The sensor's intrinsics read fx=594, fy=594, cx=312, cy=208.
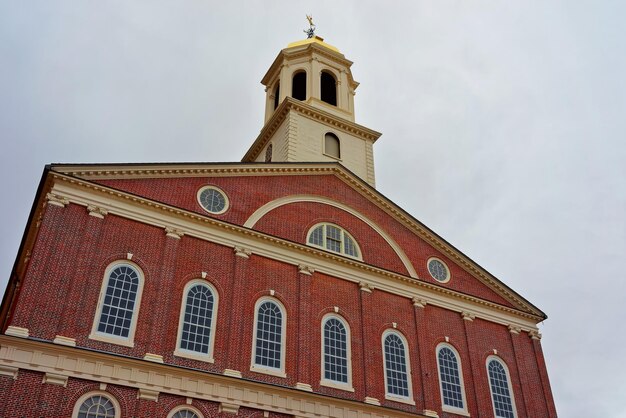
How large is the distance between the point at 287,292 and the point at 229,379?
15.4 feet

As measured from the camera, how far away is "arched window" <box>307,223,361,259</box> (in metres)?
26.1

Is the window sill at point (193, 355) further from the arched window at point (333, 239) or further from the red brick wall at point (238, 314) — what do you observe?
the arched window at point (333, 239)

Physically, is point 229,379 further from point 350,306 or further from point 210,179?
point 210,179

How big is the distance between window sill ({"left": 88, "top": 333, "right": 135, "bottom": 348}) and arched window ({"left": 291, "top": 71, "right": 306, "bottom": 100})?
22453 mm

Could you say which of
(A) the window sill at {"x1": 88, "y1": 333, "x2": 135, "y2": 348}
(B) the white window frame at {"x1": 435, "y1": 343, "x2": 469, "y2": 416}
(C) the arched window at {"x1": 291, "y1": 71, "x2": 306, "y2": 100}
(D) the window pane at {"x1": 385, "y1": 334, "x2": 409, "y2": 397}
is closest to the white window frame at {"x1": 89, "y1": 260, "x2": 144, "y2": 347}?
(A) the window sill at {"x1": 88, "y1": 333, "x2": 135, "y2": 348}

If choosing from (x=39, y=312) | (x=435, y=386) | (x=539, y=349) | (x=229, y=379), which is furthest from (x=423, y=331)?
(x=39, y=312)

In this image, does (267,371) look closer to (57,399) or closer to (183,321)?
(183,321)

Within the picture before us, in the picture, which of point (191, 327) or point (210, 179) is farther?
point (210, 179)

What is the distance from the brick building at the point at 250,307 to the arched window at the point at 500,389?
0.07m

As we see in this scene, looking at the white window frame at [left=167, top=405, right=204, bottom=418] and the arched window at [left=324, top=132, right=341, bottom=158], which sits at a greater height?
the arched window at [left=324, top=132, right=341, bottom=158]

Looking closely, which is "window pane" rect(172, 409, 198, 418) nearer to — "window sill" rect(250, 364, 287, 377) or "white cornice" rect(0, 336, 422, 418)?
"white cornice" rect(0, 336, 422, 418)

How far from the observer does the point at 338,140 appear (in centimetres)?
3459

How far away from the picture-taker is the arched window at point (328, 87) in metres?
38.8

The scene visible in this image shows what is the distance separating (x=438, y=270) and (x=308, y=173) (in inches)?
312
